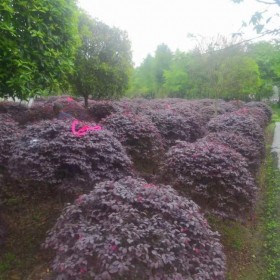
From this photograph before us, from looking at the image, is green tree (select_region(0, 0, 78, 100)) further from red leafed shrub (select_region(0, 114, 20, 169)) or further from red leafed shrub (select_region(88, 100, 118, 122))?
red leafed shrub (select_region(88, 100, 118, 122))

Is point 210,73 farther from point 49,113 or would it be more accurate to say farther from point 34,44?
point 34,44

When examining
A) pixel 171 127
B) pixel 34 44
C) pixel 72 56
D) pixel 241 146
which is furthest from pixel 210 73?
pixel 34 44

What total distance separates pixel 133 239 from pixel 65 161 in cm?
181

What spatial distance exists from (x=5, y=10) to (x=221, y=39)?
11.7m

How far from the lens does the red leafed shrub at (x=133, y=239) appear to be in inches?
91.7

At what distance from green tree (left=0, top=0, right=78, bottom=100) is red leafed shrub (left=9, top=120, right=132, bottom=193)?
129 cm

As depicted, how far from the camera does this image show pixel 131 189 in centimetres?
303

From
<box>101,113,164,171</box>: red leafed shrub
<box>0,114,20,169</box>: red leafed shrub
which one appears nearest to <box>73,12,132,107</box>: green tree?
<box>101,113,164,171</box>: red leafed shrub

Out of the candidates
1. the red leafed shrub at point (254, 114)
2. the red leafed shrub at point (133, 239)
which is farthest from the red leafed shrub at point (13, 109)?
the red leafed shrub at point (254, 114)

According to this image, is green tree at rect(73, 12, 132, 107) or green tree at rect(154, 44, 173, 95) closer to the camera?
green tree at rect(73, 12, 132, 107)

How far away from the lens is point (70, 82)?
9023 millimetres

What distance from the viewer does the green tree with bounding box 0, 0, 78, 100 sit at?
487 cm

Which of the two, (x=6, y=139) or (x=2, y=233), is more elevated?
(x=6, y=139)

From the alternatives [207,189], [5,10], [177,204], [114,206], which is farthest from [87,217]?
[5,10]
